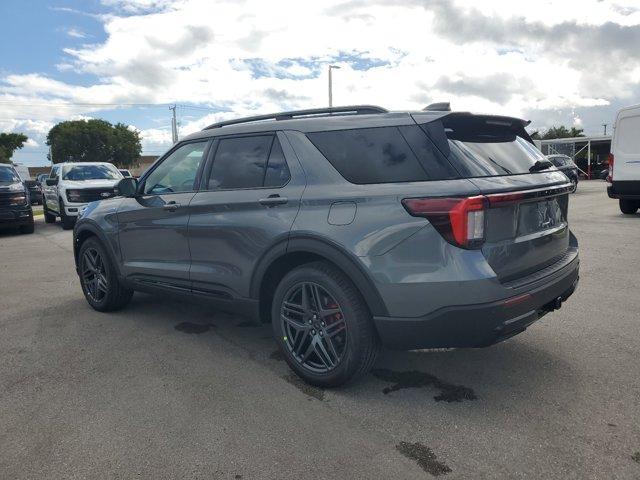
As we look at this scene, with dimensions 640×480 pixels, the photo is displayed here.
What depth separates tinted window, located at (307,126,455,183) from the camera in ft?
9.73

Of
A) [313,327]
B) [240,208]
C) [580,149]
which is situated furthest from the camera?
[580,149]

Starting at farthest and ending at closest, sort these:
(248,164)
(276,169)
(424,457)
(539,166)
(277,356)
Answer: (277,356) → (248,164) → (276,169) → (539,166) → (424,457)

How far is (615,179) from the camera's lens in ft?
40.7

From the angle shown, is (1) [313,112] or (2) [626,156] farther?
(2) [626,156]

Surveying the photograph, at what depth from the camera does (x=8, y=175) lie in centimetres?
1320

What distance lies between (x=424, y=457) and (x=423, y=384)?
831mm

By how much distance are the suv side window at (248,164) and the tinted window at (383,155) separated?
1.29 ft

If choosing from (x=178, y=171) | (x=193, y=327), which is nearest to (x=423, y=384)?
(x=193, y=327)

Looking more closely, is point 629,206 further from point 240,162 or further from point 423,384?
point 240,162

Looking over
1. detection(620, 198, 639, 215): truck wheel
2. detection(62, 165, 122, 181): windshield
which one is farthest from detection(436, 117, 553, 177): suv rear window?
detection(62, 165, 122, 181): windshield

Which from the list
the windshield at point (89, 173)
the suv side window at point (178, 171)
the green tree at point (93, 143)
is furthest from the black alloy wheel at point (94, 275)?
the green tree at point (93, 143)

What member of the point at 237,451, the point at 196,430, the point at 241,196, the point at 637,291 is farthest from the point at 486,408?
the point at 637,291

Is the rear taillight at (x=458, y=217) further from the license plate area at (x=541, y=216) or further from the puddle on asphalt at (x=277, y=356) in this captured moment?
the puddle on asphalt at (x=277, y=356)

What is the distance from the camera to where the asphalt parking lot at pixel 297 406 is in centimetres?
256
